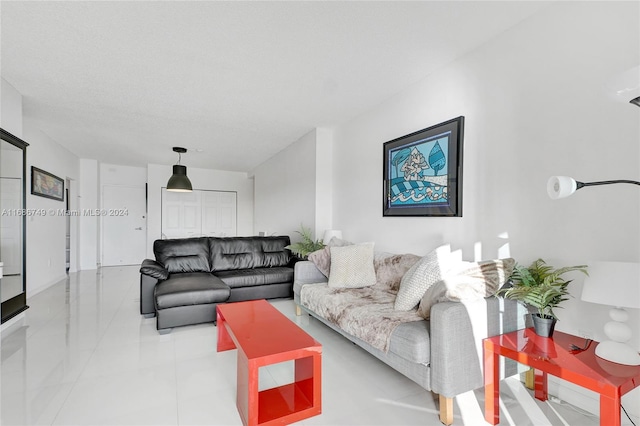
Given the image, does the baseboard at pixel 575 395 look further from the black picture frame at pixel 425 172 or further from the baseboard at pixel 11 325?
the baseboard at pixel 11 325

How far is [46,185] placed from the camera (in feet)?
15.7

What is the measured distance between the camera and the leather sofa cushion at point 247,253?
4297 millimetres

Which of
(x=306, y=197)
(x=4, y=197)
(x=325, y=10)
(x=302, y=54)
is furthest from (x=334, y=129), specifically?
(x=4, y=197)

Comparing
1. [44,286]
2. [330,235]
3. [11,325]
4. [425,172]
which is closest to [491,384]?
[425,172]

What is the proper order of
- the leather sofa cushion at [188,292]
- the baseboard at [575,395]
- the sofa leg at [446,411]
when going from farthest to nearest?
the leather sofa cushion at [188,292], the baseboard at [575,395], the sofa leg at [446,411]

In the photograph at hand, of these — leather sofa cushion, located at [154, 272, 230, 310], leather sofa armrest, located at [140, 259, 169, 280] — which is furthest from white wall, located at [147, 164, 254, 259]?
leather sofa cushion, located at [154, 272, 230, 310]

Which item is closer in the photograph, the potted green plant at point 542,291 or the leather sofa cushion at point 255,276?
the potted green plant at point 542,291

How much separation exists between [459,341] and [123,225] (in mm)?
8127

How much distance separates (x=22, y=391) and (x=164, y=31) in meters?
2.59

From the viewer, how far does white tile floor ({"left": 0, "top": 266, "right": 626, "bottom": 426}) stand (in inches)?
66.9

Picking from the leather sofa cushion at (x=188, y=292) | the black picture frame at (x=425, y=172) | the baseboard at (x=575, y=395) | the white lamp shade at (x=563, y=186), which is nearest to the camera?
the white lamp shade at (x=563, y=186)

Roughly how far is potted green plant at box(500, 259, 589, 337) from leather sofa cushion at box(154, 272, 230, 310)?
8.63 ft

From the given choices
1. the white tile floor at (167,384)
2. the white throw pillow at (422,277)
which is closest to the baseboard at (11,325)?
the white tile floor at (167,384)

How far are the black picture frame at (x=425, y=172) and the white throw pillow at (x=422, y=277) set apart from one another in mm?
634
